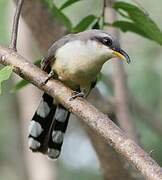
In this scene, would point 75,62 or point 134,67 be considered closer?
point 75,62

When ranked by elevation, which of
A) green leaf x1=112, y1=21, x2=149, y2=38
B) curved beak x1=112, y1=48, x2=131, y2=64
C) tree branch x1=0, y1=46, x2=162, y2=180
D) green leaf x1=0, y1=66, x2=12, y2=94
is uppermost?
green leaf x1=0, y1=66, x2=12, y2=94

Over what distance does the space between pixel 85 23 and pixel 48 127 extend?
561mm

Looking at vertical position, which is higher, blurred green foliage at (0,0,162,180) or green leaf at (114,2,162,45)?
green leaf at (114,2,162,45)

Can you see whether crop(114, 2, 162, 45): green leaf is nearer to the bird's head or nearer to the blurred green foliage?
the blurred green foliage

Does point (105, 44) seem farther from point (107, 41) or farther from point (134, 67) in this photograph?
point (134, 67)

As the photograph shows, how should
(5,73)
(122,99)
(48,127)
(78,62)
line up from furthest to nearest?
(122,99) → (48,127) → (78,62) → (5,73)

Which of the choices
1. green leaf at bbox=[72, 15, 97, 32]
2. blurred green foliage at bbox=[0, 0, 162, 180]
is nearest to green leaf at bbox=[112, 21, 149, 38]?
blurred green foliage at bbox=[0, 0, 162, 180]

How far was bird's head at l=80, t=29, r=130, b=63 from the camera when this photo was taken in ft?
7.71

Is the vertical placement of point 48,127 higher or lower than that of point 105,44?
lower

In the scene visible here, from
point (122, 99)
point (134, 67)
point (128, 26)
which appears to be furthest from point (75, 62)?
point (134, 67)

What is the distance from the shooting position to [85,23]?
8.36 feet

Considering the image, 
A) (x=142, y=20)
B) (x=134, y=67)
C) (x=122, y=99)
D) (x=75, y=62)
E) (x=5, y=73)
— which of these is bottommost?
(x=134, y=67)

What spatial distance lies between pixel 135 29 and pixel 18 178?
566cm

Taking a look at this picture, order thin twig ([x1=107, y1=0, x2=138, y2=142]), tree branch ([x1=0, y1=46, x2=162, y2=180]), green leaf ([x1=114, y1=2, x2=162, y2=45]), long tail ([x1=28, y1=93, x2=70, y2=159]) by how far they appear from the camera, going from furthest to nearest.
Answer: thin twig ([x1=107, y1=0, x2=138, y2=142])
long tail ([x1=28, y1=93, x2=70, y2=159])
green leaf ([x1=114, y1=2, x2=162, y2=45])
tree branch ([x1=0, y1=46, x2=162, y2=180])
